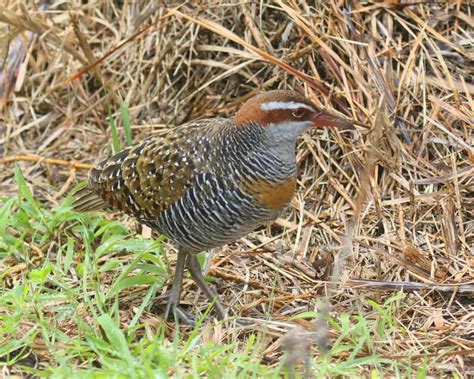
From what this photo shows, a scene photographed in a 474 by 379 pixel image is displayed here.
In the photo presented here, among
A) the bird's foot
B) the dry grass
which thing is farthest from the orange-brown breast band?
Result: the bird's foot

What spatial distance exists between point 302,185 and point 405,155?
653 mm

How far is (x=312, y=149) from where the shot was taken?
5629mm

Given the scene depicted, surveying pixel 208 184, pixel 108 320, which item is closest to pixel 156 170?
pixel 208 184

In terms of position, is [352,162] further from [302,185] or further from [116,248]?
[116,248]

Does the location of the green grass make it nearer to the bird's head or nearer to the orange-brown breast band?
the orange-brown breast band

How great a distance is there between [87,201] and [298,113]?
1.42m

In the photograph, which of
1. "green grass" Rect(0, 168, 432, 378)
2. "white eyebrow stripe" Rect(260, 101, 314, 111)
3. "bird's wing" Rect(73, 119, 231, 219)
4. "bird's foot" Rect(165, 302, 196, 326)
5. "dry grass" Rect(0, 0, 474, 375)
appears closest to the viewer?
"green grass" Rect(0, 168, 432, 378)

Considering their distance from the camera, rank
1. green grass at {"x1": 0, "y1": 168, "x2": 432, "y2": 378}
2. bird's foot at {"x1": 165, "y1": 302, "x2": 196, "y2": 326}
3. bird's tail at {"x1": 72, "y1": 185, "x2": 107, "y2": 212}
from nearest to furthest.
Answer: green grass at {"x1": 0, "y1": 168, "x2": 432, "y2": 378}
bird's foot at {"x1": 165, "y1": 302, "x2": 196, "y2": 326}
bird's tail at {"x1": 72, "y1": 185, "x2": 107, "y2": 212}

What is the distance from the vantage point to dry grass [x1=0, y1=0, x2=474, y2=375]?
15.8ft

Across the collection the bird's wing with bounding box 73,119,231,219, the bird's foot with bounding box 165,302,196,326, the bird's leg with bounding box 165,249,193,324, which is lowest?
the bird's foot with bounding box 165,302,196,326

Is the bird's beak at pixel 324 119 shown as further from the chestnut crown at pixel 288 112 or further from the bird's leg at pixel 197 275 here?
the bird's leg at pixel 197 275

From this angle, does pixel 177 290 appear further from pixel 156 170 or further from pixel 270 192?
pixel 270 192

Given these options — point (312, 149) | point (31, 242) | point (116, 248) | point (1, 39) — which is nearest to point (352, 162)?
point (312, 149)

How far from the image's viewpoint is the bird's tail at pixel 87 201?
5.05 meters
